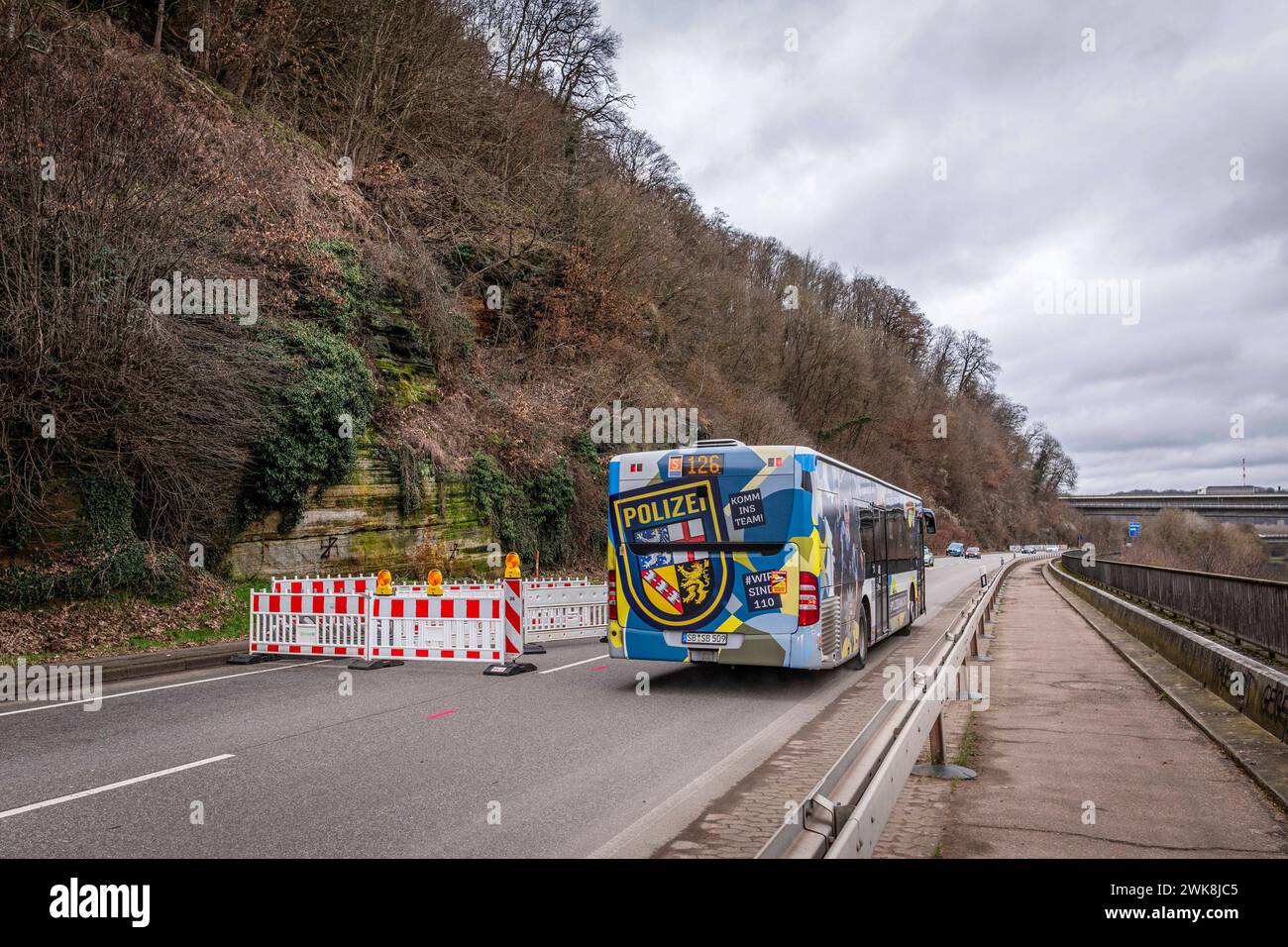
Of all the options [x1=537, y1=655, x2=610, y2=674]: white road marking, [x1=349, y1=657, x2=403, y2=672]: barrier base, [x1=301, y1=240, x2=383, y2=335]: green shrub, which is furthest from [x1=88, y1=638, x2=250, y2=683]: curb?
[x1=301, y1=240, x2=383, y2=335]: green shrub

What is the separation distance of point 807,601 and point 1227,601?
9.98m

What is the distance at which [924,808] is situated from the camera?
606 cm

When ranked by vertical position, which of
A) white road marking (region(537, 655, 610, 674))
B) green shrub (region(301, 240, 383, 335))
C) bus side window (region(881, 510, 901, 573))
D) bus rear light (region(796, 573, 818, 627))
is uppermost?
green shrub (region(301, 240, 383, 335))

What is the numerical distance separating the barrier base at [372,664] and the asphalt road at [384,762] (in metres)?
0.96

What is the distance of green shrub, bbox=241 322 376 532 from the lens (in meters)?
18.2

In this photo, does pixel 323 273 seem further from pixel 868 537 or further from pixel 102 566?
pixel 868 537

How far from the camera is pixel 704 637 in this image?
11.2 m

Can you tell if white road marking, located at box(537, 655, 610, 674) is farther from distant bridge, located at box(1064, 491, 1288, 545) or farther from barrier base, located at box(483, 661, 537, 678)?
distant bridge, located at box(1064, 491, 1288, 545)

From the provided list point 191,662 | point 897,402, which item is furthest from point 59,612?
point 897,402

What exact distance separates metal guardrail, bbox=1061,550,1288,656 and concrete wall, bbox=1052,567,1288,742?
135 cm

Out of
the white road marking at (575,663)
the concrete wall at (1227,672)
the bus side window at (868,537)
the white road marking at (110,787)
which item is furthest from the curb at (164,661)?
the concrete wall at (1227,672)

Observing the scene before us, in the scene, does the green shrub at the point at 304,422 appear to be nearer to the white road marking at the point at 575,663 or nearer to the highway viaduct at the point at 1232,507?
the white road marking at the point at 575,663
